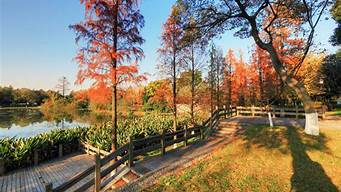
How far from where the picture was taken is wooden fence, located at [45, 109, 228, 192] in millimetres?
5034

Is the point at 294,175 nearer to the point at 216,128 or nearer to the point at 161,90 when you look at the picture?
the point at 216,128

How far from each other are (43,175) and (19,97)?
7915cm

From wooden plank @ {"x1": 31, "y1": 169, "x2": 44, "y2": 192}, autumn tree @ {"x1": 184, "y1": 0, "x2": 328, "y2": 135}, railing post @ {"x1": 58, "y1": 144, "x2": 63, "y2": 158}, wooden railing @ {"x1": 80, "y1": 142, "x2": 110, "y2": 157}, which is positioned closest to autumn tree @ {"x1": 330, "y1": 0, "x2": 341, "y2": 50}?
autumn tree @ {"x1": 184, "y1": 0, "x2": 328, "y2": 135}

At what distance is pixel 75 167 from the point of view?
1005cm

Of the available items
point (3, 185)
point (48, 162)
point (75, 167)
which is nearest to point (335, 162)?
point (75, 167)

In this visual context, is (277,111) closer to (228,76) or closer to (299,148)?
(228,76)

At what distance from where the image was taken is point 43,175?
29.2 feet

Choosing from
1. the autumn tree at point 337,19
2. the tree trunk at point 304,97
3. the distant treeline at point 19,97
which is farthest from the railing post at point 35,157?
the distant treeline at point 19,97

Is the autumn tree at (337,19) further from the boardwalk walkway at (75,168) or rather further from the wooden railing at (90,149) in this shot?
the wooden railing at (90,149)

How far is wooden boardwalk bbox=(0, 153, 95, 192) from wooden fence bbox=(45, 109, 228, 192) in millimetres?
1128

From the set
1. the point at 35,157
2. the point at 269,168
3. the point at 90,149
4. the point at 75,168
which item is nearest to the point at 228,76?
the point at 90,149

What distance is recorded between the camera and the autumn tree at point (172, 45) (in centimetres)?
1199

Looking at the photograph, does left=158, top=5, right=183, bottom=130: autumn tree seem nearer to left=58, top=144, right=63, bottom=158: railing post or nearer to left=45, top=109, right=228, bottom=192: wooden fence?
left=45, top=109, right=228, bottom=192: wooden fence

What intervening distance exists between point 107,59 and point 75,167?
619 cm
